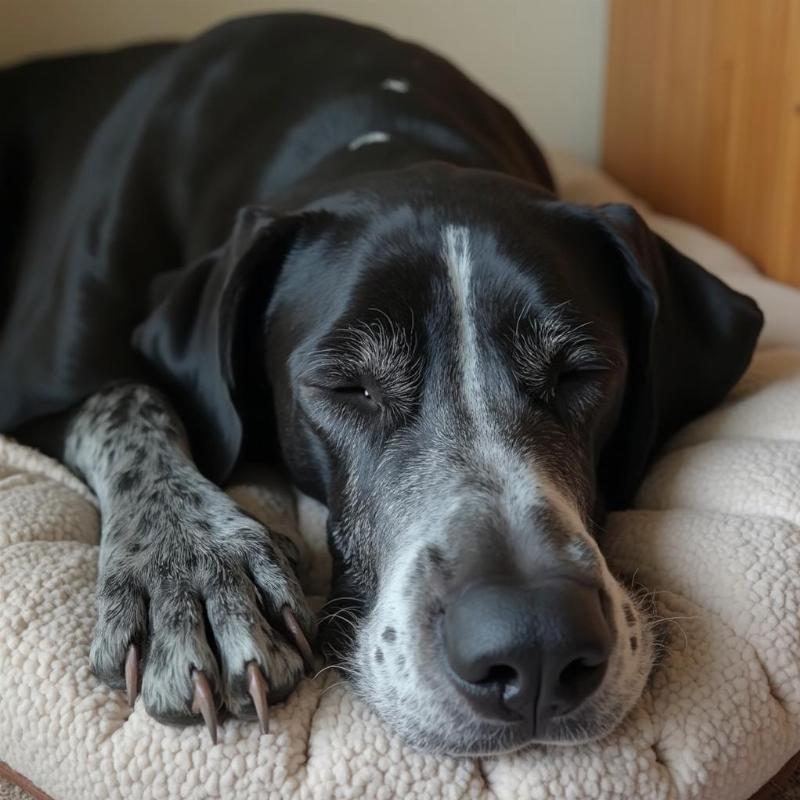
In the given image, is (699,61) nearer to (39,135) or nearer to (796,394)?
(796,394)

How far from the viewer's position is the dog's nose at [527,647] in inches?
44.7

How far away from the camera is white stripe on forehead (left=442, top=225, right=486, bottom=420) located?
4.89ft

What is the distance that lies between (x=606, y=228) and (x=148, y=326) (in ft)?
2.63

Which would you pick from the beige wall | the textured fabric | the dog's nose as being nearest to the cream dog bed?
the textured fabric

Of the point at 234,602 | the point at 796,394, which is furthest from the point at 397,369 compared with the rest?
the point at 796,394

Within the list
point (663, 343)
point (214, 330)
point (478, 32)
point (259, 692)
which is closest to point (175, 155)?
point (214, 330)

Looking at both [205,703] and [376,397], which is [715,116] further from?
[205,703]

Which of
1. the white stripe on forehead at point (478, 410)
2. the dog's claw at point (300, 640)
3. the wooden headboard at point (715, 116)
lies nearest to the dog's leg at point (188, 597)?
the dog's claw at point (300, 640)

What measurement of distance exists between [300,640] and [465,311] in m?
0.50

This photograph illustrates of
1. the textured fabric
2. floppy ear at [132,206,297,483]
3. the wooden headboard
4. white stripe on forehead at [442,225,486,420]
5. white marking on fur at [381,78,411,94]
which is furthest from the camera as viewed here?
the wooden headboard

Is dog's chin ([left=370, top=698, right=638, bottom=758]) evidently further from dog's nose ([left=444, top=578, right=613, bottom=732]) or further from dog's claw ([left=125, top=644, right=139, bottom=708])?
dog's claw ([left=125, top=644, right=139, bottom=708])

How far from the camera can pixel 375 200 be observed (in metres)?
1.69

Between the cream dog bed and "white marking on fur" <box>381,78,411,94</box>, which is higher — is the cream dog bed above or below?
below

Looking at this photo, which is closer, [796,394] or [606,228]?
[606,228]
